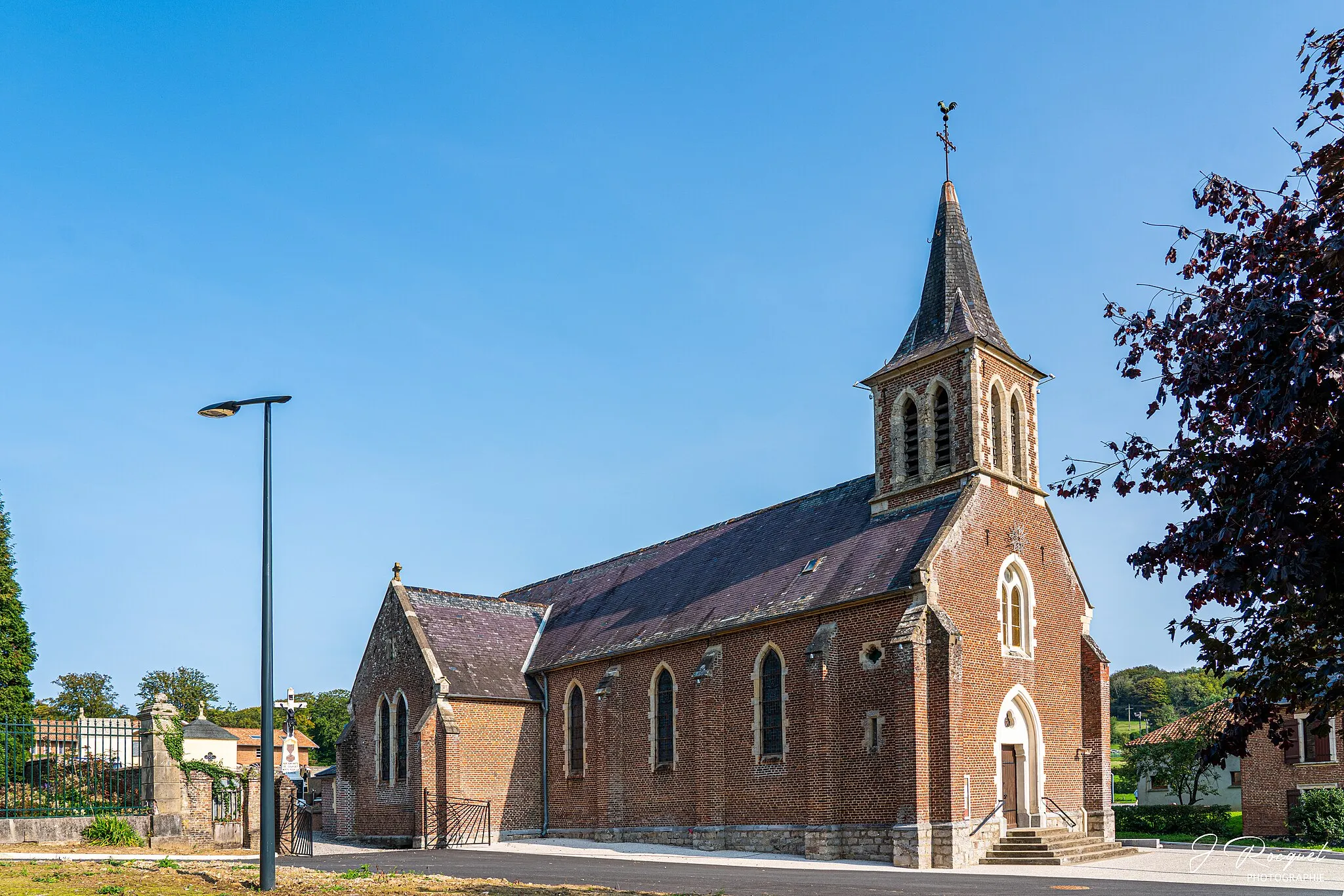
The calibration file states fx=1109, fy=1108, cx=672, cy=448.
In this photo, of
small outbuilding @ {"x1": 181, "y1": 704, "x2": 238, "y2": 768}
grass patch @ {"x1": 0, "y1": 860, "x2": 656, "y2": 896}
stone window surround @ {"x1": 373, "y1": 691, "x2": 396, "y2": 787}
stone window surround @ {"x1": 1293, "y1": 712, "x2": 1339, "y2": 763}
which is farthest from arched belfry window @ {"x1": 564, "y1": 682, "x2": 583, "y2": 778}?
small outbuilding @ {"x1": 181, "y1": 704, "x2": 238, "y2": 768}

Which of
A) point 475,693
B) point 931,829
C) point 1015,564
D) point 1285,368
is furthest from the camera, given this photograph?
point 475,693

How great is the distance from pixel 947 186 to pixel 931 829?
1843 centimetres

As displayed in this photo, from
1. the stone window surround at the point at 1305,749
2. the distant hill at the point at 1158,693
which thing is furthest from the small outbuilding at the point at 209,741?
the distant hill at the point at 1158,693

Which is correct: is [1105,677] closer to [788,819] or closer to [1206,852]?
[1206,852]

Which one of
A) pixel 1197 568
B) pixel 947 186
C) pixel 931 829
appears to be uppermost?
pixel 947 186

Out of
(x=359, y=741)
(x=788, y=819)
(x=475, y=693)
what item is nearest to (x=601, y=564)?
(x=475, y=693)

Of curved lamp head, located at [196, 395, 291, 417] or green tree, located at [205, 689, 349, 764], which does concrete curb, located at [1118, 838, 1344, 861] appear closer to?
curved lamp head, located at [196, 395, 291, 417]

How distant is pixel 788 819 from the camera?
2633 cm

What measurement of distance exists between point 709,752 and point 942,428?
10.4 m

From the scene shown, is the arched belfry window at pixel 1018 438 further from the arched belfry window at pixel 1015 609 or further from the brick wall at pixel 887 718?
the arched belfry window at pixel 1015 609

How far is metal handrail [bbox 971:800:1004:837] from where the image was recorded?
23891 mm

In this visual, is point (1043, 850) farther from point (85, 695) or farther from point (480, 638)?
point (85, 695)

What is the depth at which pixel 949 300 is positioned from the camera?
30516mm

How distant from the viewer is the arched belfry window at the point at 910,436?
29.1 metres
